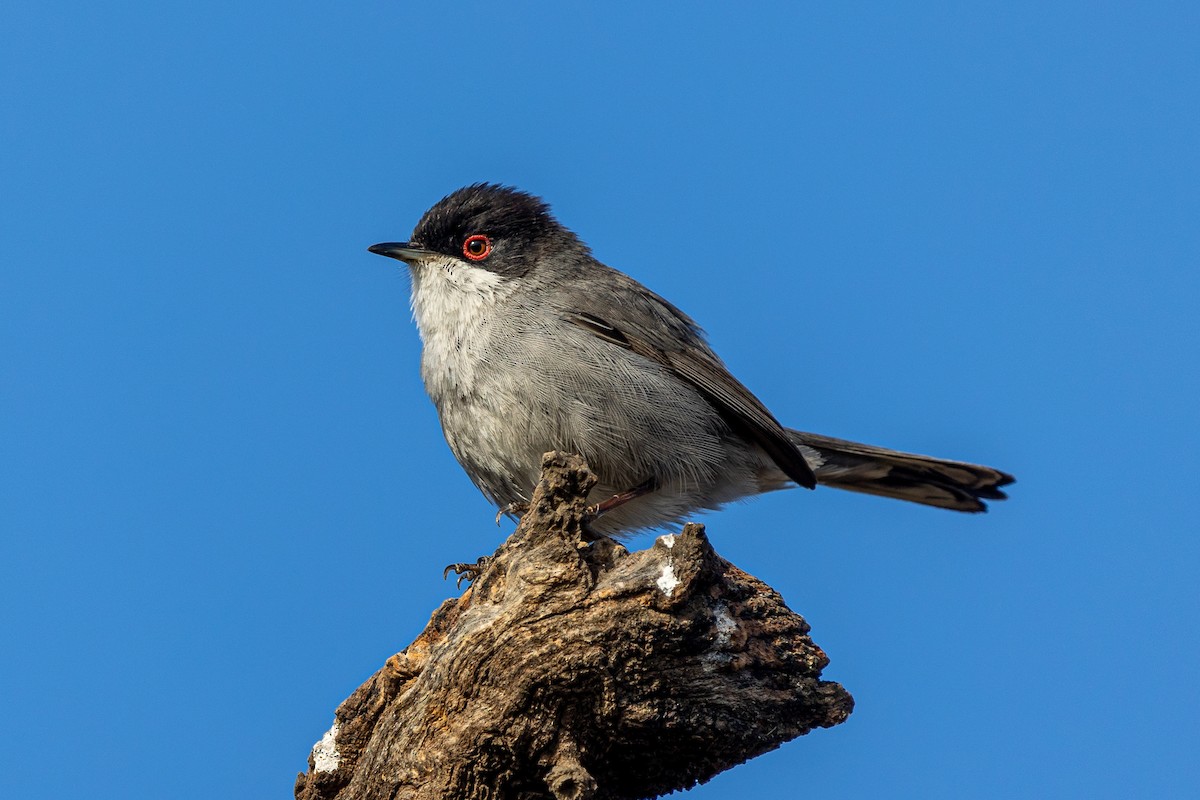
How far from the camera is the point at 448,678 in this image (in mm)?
5199

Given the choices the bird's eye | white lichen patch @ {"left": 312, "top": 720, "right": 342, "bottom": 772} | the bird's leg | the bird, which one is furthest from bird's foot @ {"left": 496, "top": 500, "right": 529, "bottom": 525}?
white lichen patch @ {"left": 312, "top": 720, "right": 342, "bottom": 772}

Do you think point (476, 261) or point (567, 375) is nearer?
point (567, 375)

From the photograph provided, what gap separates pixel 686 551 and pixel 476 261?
145 inches

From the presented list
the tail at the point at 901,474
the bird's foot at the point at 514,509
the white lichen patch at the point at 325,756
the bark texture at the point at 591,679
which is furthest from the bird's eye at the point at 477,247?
the white lichen patch at the point at 325,756

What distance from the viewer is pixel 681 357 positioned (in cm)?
793

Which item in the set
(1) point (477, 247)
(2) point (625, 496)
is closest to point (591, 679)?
(2) point (625, 496)

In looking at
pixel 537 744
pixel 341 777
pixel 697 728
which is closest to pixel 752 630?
pixel 697 728

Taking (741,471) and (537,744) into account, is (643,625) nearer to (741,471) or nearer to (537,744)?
(537,744)

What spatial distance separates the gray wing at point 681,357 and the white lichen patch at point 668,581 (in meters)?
2.73

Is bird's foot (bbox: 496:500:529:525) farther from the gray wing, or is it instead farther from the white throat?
the gray wing

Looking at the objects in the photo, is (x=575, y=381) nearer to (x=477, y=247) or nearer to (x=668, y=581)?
(x=477, y=247)

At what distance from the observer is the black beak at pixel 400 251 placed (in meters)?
8.23

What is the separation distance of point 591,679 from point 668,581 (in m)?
0.54

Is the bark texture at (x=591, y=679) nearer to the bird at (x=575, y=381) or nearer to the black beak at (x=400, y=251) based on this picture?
the bird at (x=575, y=381)
